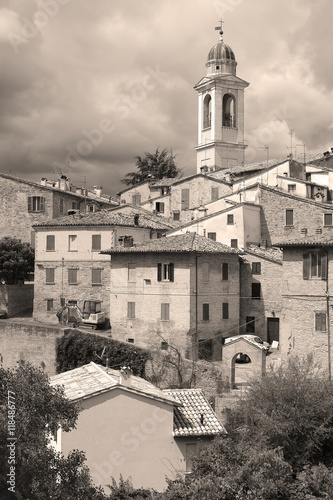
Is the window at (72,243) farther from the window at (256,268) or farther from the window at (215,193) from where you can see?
the window at (215,193)

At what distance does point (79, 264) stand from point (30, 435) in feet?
98.4

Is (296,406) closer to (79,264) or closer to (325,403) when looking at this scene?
(325,403)

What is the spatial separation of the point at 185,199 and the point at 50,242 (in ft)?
42.1

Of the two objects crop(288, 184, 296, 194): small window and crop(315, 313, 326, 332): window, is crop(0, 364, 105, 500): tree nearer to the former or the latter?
crop(315, 313, 326, 332): window

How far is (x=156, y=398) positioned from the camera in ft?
80.7

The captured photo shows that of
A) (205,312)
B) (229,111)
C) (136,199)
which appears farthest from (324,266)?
(229,111)

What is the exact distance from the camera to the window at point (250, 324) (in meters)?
41.6

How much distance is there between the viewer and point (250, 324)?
137 feet

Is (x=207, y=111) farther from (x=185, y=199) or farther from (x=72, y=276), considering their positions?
(x=72, y=276)

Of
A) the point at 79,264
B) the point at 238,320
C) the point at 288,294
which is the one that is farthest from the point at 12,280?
the point at 288,294

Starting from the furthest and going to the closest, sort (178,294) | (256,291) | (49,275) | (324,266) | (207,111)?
(207,111) → (49,275) → (256,291) → (178,294) → (324,266)

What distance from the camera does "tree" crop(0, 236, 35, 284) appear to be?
48000mm

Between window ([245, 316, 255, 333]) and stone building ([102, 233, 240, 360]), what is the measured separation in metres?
0.97

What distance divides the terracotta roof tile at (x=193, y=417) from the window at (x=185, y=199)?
28.3m
